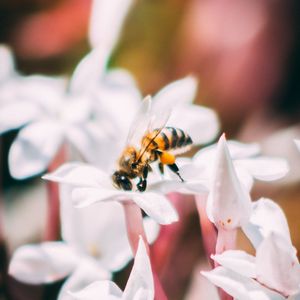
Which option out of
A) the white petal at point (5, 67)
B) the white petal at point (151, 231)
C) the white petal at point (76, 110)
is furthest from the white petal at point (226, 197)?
the white petal at point (5, 67)

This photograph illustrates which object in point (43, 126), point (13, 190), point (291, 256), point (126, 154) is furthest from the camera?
point (13, 190)

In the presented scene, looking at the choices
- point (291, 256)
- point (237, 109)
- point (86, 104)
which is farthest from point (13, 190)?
point (291, 256)

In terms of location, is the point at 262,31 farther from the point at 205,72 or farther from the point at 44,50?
the point at 44,50

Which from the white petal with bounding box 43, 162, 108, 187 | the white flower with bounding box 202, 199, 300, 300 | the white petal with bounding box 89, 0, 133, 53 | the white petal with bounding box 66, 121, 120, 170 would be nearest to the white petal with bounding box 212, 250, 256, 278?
the white flower with bounding box 202, 199, 300, 300

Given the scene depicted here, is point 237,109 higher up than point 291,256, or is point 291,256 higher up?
point 291,256

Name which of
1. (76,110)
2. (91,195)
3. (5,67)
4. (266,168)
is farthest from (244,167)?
(5,67)
